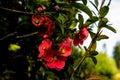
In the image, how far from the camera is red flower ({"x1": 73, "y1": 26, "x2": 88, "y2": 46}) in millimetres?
1945

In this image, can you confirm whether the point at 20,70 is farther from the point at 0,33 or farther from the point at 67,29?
the point at 67,29

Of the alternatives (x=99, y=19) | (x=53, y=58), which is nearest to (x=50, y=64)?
(x=53, y=58)

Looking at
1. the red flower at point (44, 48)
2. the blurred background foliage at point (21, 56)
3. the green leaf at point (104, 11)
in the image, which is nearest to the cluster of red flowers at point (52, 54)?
the red flower at point (44, 48)

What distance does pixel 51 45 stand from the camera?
188 cm

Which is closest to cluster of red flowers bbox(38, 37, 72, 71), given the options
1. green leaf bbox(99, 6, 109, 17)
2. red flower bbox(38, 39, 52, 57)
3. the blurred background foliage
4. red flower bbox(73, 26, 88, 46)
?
red flower bbox(38, 39, 52, 57)

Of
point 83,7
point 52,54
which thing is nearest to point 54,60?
point 52,54

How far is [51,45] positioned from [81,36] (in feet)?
0.67

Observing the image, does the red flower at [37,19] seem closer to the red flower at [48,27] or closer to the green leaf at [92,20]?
the red flower at [48,27]

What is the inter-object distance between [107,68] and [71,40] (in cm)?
2698

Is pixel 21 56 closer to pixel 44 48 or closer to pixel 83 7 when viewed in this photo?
pixel 44 48

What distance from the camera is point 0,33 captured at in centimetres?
298

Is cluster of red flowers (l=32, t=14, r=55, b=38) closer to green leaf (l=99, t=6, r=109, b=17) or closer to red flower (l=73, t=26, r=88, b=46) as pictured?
red flower (l=73, t=26, r=88, b=46)

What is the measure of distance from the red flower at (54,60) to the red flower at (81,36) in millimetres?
181

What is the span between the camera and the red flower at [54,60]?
184cm
